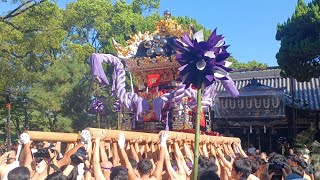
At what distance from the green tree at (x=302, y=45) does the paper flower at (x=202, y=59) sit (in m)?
9.74

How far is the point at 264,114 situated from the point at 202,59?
14.8 m

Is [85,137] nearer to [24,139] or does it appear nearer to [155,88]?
[24,139]

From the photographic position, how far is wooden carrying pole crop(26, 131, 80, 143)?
536cm

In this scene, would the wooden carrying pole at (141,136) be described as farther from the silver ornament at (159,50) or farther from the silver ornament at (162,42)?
the silver ornament at (162,42)

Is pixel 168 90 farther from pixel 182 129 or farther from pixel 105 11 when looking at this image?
pixel 105 11

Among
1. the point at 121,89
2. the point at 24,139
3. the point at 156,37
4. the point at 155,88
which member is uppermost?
the point at 156,37

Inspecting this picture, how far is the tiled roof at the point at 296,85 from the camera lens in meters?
19.0

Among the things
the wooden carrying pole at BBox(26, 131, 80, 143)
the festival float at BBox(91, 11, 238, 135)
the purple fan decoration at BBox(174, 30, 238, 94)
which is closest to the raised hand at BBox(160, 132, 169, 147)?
the wooden carrying pole at BBox(26, 131, 80, 143)

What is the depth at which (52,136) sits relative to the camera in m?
5.72

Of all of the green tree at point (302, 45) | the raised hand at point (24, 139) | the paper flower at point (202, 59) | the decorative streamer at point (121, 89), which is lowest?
the raised hand at point (24, 139)

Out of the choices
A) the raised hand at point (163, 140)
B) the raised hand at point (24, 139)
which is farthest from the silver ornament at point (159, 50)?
the raised hand at point (24, 139)

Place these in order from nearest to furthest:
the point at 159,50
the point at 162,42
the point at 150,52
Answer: the point at 159,50 < the point at 162,42 < the point at 150,52

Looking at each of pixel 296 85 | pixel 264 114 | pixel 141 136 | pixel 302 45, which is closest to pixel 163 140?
pixel 141 136

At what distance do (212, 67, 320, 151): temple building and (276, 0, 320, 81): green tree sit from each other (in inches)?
137
